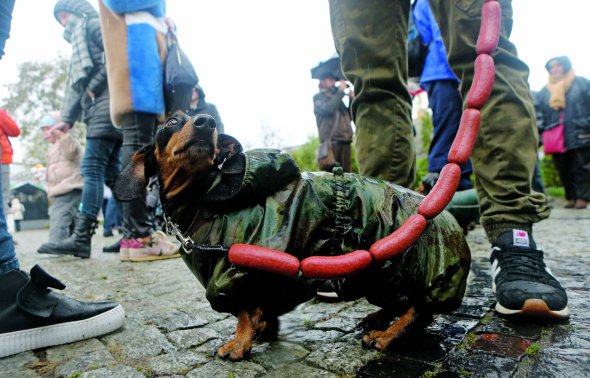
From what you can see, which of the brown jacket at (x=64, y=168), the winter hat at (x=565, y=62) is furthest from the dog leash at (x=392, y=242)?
the winter hat at (x=565, y=62)

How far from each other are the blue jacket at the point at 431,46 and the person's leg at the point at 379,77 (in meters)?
1.75

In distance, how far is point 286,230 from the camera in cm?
150

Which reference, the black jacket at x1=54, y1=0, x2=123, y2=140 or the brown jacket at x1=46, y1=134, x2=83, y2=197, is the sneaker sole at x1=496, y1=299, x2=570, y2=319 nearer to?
the black jacket at x1=54, y1=0, x2=123, y2=140

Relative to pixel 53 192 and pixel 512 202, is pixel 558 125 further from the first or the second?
pixel 53 192

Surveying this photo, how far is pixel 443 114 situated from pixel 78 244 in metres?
3.84

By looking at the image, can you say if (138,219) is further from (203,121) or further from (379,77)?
(379,77)

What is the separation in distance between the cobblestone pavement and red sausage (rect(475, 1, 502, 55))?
1108 mm

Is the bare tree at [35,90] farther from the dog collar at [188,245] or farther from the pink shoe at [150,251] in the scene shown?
the dog collar at [188,245]

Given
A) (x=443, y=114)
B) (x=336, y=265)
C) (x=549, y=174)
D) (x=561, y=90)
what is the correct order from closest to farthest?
(x=336, y=265)
(x=443, y=114)
(x=561, y=90)
(x=549, y=174)

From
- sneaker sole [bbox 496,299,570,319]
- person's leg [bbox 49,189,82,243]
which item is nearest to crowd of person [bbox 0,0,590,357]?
sneaker sole [bbox 496,299,570,319]

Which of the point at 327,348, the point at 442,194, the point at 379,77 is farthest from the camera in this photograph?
the point at 379,77

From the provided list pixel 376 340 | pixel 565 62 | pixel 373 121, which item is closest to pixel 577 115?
pixel 565 62

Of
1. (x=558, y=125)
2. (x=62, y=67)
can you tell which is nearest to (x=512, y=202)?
(x=558, y=125)

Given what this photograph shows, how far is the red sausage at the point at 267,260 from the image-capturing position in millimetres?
1371
